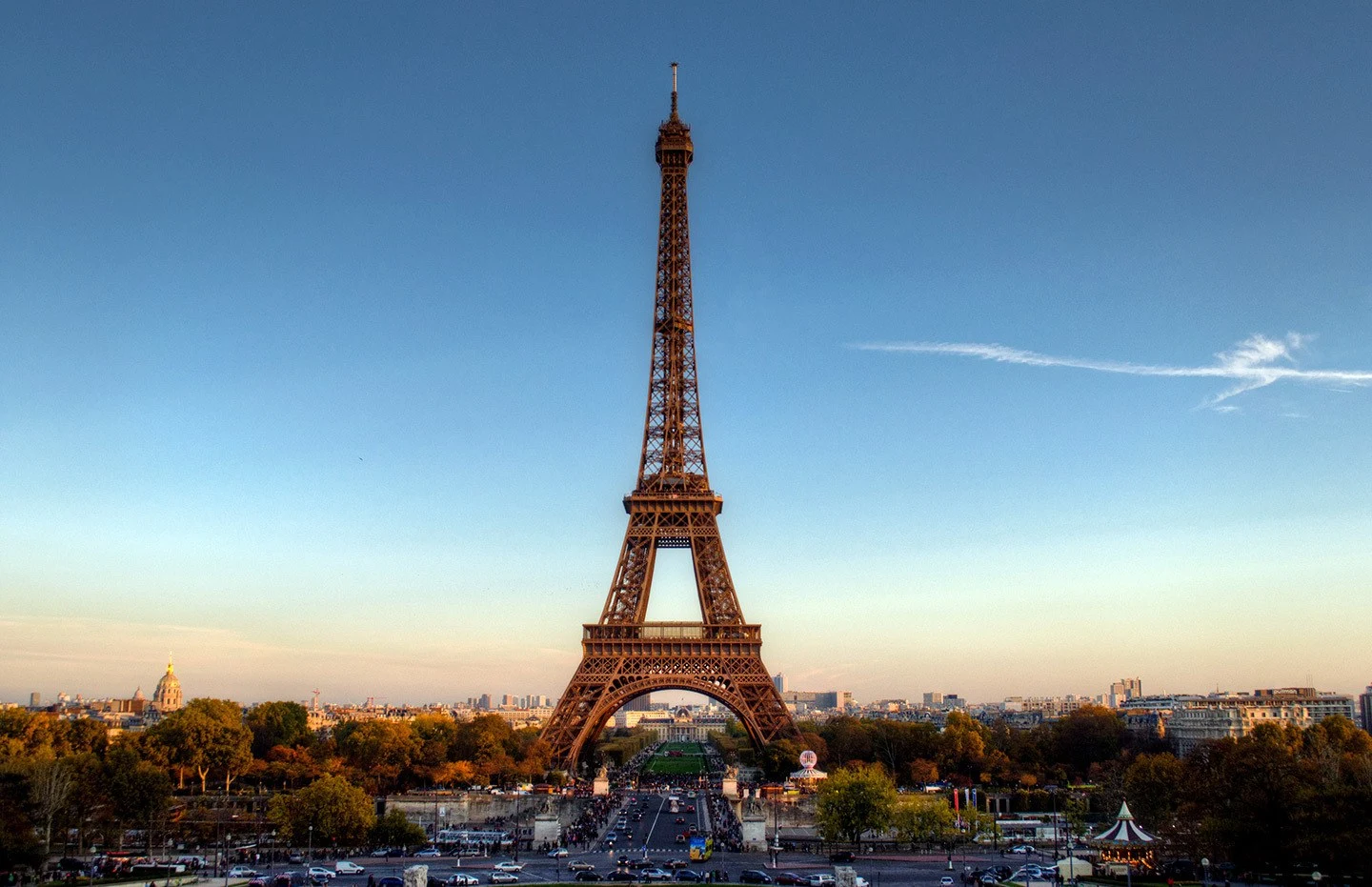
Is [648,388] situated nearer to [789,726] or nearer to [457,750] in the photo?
[789,726]

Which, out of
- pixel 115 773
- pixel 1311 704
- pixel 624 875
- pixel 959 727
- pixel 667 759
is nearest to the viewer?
pixel 624 875

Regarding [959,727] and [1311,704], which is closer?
[959,727]

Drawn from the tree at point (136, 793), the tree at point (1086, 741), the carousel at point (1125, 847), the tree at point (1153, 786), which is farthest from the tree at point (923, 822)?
the tree at point (1086, 741)

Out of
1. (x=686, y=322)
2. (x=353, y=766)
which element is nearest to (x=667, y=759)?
(x=353, y=766)

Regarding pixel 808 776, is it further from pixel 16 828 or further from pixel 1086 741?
pixel 16 828

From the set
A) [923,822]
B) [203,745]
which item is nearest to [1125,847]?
[923,822]

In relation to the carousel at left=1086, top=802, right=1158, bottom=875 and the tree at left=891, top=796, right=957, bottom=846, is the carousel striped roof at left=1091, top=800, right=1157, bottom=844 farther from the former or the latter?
the tree at left=891, top=796, right=957, bottom=846
